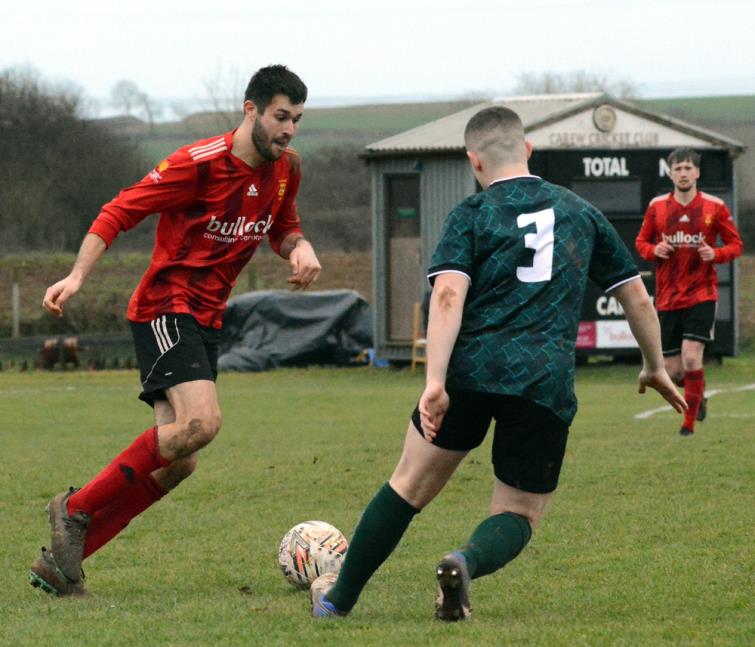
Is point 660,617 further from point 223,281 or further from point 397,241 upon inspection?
point 397,241

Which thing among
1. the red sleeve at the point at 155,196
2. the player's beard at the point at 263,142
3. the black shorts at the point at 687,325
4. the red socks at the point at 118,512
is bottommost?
the black shorts at the point at 687,325

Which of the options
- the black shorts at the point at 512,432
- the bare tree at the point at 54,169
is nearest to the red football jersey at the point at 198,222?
the black shorts at the point at 512,432

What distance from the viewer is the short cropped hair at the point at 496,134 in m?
5.04

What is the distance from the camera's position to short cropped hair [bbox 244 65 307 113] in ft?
20.2

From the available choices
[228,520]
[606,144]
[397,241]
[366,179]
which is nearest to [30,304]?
[366,179]

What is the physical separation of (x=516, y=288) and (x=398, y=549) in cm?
A: 245

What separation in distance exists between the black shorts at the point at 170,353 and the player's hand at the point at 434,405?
159 cm

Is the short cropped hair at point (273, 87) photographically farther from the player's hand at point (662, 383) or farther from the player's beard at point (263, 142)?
the player's hand at point (662, 383)

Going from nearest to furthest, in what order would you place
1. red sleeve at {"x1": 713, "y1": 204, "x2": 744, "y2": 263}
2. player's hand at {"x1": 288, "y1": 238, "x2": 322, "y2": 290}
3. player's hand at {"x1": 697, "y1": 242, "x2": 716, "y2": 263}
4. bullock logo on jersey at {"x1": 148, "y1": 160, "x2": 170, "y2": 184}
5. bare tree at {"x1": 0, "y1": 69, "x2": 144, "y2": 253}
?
→ 1. bullock logo on jersey at {"x1": 148, "y1": 160, "x2": 170, "y2": 184}
2. player's hand at {"x1": 288, "y1": 238, "x2": 322, "y2": 290}
3. player's hand at {"x1": 697, "y1": 242, "x2": 716, "y2": 263}
4. red sleeve at {"x1": 713, "y1": 204, "x2": 744, "y2": 263}
5. bare tree at {"x1": 0, "y1": 69, "x2": 144, "y2": 253}

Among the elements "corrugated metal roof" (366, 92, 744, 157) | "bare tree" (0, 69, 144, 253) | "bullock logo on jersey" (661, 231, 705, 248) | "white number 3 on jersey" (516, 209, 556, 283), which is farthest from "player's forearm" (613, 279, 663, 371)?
"bare tree" (0, 69, 144, 253)

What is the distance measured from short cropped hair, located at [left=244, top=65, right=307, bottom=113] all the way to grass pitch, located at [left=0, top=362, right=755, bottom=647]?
201 cm

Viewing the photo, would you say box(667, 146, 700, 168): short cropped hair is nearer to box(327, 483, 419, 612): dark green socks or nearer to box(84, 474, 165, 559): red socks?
box(84, 474, 165, 559): red socks

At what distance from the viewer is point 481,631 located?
491 cm

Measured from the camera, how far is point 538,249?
16.3 feet
